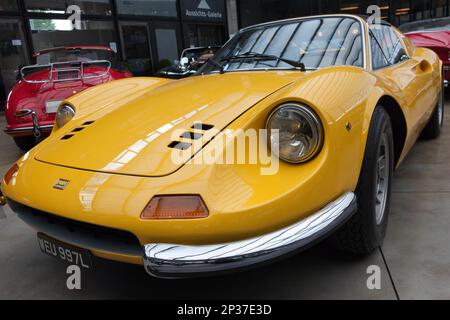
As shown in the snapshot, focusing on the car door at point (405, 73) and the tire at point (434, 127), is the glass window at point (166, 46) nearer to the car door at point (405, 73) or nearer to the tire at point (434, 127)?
the tire at point (434, 127)

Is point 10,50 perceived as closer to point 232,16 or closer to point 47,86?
point 47,86

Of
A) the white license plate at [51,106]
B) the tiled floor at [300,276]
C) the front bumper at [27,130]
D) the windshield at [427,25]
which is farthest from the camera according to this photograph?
the windshield at [427,25]

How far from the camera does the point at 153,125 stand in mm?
1958

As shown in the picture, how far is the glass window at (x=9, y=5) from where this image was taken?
809 centimetres

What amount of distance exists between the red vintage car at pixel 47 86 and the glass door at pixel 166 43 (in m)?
5.36

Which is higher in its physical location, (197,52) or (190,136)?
(190,136)

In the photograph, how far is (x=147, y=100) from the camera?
7.75 feet

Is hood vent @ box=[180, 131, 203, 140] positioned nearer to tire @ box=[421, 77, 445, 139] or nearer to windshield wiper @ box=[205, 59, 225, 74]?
windshield wiper @ box=[205, 59, 225, 74]

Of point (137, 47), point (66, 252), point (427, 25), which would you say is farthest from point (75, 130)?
point (137, 47)

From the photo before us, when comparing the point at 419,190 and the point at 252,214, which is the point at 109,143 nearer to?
the point at 252,214

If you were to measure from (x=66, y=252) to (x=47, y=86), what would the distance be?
138 inches

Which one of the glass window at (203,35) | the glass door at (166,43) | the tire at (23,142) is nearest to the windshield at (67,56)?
the tire at (23,142)

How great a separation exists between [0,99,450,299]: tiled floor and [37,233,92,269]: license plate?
1.05 ft
